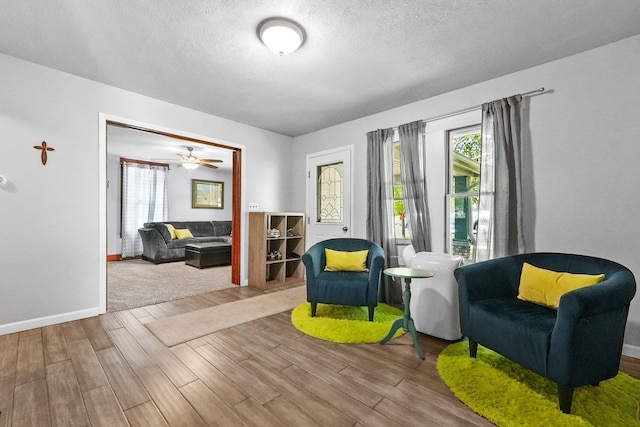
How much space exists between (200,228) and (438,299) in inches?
251

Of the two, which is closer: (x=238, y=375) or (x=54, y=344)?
(x=238, y=375)

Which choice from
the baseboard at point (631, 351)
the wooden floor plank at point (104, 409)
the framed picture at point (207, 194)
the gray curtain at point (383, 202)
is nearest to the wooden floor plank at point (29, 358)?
the wooden floor plank at point (104, 409)

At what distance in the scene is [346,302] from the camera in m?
2.88

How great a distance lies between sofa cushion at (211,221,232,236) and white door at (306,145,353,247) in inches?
149

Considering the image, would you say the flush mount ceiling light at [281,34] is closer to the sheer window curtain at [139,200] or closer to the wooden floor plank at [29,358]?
the wooden floor plank at [29,358]

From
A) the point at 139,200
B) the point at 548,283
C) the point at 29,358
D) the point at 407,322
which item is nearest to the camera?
the point at 548,283

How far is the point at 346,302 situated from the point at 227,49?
2.61m

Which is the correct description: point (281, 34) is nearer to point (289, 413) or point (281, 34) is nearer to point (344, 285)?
point (344, 285)

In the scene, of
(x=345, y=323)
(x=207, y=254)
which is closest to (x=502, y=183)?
(x=345, y=323)

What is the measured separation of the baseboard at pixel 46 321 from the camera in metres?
2.59

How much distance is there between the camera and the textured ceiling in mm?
1961

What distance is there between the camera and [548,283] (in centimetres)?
205

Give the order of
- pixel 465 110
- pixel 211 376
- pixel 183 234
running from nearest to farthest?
1. pixel 211 376
2. pixel 465 110
3. pixel 183 234

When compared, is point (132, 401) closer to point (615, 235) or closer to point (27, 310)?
point (27, 310)
